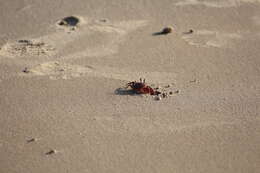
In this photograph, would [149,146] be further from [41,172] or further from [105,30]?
[105,30]

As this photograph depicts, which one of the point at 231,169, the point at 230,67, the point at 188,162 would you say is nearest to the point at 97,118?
the point at 188,162

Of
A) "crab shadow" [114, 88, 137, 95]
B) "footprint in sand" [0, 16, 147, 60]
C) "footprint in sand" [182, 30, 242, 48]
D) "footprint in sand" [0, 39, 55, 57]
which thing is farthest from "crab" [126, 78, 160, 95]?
"footprint in sand" [0, 39, 55, 57]

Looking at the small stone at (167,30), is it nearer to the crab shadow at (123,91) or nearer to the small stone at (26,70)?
the crab shadow at (123,91)

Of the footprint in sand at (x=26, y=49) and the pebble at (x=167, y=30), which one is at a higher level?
the pebble at (x=167, y=30)

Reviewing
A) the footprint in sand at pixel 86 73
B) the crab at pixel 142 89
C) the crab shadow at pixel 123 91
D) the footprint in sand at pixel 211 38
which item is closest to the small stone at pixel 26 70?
the footprint in sand at pixel 86 73

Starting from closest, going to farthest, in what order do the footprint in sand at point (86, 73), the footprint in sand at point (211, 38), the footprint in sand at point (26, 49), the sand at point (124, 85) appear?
the sand at point (124, 85), the footprint in sand at point (86, 73), the footprint in sand at point (26, 49), the footprint in sand at point (211, 38)

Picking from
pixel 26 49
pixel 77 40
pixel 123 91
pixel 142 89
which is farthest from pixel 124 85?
pixel 26 49

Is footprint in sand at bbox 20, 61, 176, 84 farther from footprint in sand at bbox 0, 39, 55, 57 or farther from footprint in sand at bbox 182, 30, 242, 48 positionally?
footprint in sand at bbox 182, 30, 242, 48

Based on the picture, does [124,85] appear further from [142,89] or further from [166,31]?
[166,31]
